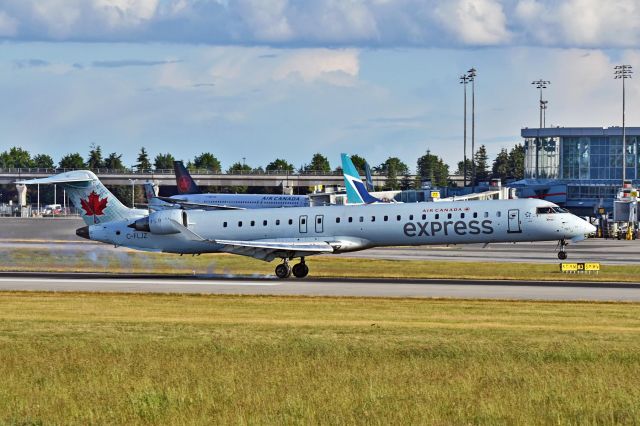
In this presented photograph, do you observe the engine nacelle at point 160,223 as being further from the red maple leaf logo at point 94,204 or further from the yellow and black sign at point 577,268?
the yellow and black sign at point 577,268

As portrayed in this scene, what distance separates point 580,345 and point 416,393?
321 inches

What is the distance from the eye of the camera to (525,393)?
20188 mm

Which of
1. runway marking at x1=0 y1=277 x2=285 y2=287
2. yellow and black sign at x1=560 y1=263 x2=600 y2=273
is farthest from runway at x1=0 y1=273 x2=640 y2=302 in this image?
yellow and black sign at x1=560 y1=263 x2=600 y2=273

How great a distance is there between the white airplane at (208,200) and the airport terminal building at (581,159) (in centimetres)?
4433

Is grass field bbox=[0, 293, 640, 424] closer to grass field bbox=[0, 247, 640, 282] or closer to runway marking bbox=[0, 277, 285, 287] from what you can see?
runway marking bbox=[0, 277, 285, 287]

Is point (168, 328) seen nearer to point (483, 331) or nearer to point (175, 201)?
point (483, 331)

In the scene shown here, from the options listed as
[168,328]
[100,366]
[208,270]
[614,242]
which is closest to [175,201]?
[614,242]

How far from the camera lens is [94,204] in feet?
184

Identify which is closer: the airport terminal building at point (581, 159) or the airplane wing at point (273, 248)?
the airplane wing at point (273, 248)

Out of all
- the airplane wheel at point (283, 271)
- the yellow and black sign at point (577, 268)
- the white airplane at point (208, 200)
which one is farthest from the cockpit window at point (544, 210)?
the white airplane at point (208, 200)

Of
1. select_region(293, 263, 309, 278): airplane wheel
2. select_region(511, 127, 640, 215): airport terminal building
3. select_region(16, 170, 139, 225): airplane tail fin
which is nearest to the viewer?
select_region(293, 263, 309, 278): airplane wheel

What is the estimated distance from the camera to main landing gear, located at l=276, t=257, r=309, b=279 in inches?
2088

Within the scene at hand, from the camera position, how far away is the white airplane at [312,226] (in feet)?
170

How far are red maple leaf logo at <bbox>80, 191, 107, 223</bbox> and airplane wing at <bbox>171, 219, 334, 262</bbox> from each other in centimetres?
454
